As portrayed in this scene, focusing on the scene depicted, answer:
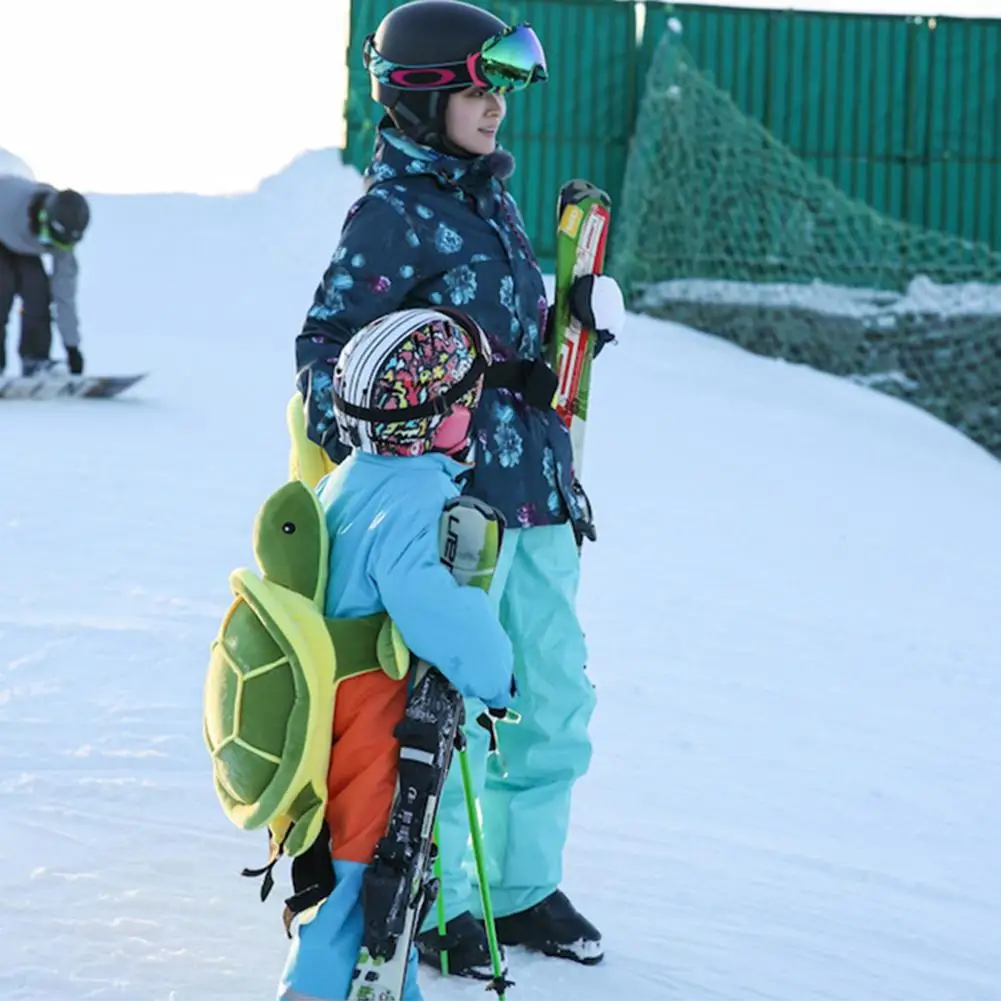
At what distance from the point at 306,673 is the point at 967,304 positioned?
14575 millimetres

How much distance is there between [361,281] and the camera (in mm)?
3273

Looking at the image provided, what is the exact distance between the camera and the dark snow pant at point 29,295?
10.4 meters

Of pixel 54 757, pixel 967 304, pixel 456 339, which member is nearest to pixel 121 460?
pixel 54 757

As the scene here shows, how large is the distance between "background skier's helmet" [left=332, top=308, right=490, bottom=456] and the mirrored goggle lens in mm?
651

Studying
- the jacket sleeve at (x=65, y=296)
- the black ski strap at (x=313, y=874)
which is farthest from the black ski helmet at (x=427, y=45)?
the jacket sleeve at (x=65, y=296)

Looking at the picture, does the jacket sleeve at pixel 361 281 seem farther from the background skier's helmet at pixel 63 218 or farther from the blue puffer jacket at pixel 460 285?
the background skier's helmet at pixel 63 218

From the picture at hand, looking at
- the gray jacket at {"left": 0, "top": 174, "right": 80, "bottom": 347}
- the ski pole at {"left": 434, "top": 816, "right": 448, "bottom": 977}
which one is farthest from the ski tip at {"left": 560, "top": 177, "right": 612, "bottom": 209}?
the gray jacket at {"left": 0, "top": 174, "right": 80, "bottom": 347}

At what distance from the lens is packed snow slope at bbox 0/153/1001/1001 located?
11.7 feet

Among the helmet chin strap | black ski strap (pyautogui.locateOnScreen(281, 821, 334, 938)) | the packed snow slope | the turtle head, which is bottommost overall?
the packed snow slope

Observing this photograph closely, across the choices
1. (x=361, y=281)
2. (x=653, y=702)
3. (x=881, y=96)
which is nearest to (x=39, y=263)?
(x=653, y=702)

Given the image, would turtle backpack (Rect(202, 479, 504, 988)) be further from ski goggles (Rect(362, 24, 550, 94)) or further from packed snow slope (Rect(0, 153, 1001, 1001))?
ski goggles (Rect(362, 24, 550, 94))

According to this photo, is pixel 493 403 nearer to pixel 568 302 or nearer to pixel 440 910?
pixel 568 302

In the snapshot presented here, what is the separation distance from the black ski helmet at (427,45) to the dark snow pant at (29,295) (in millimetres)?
7387

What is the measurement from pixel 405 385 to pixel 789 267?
14.0 metres
